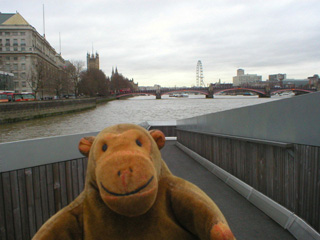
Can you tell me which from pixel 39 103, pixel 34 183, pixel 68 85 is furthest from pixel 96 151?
pixel 68 85

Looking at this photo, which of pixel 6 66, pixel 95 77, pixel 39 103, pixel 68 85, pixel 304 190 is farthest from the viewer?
pixel 95 77

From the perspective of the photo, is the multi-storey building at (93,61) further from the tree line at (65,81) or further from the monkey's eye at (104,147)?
the monkey's eye at (104,147)

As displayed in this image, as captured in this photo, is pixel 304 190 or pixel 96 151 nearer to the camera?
pixel 96 151

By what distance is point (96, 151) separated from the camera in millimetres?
1404

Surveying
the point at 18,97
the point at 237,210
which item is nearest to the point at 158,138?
the point at 237,210

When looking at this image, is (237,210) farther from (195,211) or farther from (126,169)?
(126,169)

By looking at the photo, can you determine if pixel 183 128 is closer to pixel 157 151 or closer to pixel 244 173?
pixel 244 173

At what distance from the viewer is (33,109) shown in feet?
86.7

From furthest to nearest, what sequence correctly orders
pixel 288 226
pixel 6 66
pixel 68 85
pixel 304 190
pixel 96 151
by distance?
1. pixel 6 66
2. pixel 68 85
3. pixel 288 226
4. pixel 304 190
5. pixel 96 151

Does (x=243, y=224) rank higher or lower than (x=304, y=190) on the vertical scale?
lower

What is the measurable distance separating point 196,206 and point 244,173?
2371mm

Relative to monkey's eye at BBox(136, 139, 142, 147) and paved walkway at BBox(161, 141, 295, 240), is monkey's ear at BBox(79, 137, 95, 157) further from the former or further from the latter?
paved walkway at BBox(161, 141, 295, 240)

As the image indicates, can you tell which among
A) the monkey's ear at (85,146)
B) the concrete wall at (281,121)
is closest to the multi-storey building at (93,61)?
the concrete wall at (281,121)

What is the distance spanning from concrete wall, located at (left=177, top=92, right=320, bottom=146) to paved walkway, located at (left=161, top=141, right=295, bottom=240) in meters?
0.72
